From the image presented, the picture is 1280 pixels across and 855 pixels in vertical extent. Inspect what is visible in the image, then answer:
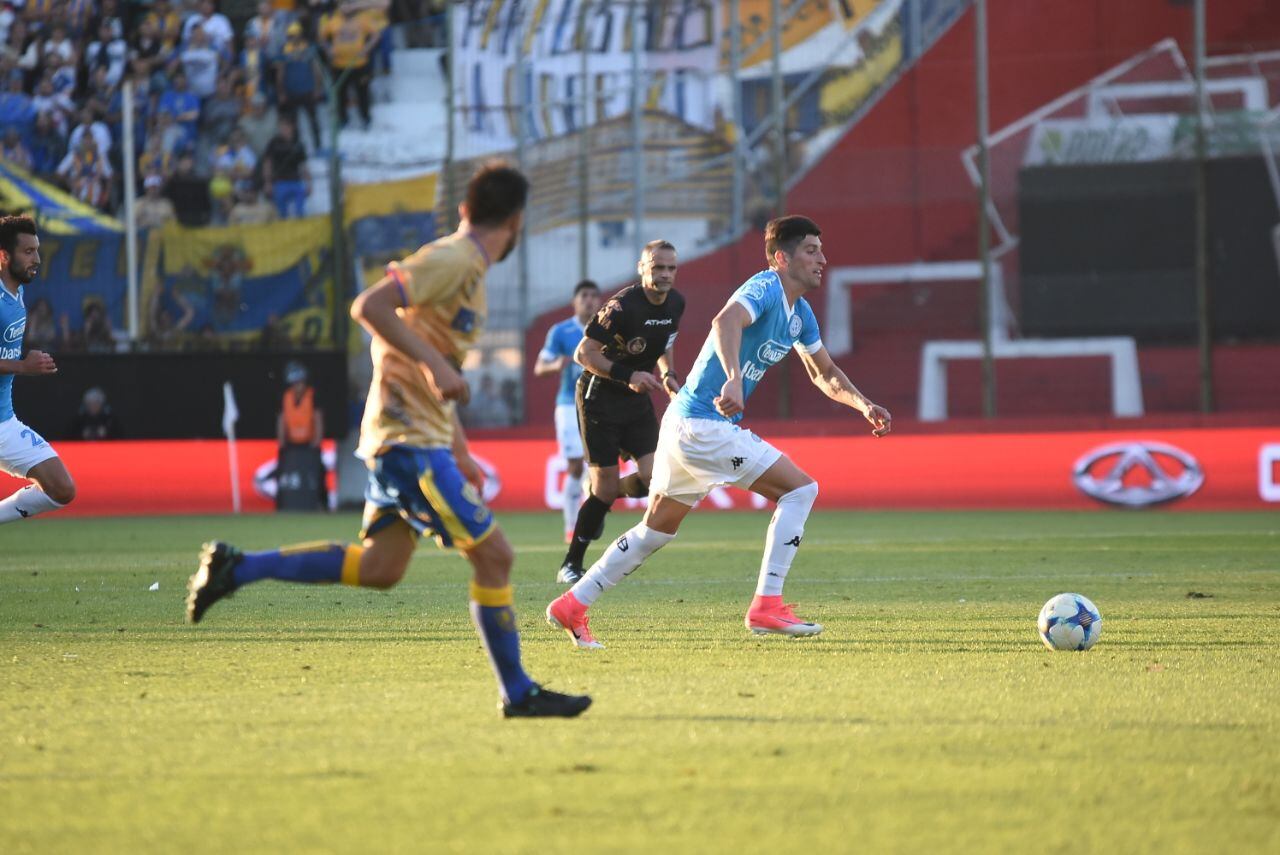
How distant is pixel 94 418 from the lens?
22.9 metres

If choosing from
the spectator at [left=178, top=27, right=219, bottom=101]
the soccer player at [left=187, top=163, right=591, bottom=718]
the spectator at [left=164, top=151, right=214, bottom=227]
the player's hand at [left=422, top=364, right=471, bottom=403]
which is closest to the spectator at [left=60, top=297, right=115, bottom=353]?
the spectator at [left=164, top=151, right=214, bottom=227]

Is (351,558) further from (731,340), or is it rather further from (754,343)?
(754,343)

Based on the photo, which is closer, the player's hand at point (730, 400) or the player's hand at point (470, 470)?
the player's hand at point (470, 470)

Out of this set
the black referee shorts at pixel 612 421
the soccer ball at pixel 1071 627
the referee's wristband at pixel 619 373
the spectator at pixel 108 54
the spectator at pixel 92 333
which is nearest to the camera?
the soccer ball at pixel 1071 627

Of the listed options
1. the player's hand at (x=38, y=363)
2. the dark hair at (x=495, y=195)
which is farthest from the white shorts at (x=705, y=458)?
the player's hand at (x=38, y=363)

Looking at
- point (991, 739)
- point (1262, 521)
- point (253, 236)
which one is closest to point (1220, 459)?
point (1262, 521)

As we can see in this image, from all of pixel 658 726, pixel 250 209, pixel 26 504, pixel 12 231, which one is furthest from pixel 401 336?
pixel 250 209

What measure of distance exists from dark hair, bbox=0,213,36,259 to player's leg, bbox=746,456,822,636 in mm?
4699

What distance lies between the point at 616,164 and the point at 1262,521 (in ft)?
31.8

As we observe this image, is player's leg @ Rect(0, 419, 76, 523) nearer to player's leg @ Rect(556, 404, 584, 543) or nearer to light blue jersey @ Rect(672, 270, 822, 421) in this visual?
light blue jersey @ Rect(672, 270, 822, 421)

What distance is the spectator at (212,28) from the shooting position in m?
26.5

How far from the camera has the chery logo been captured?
2052 centimetres

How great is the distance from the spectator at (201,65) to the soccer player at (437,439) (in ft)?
69.7

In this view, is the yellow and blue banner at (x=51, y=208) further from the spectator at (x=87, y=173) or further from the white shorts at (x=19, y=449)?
the white shorts at (x=19, y=449)
